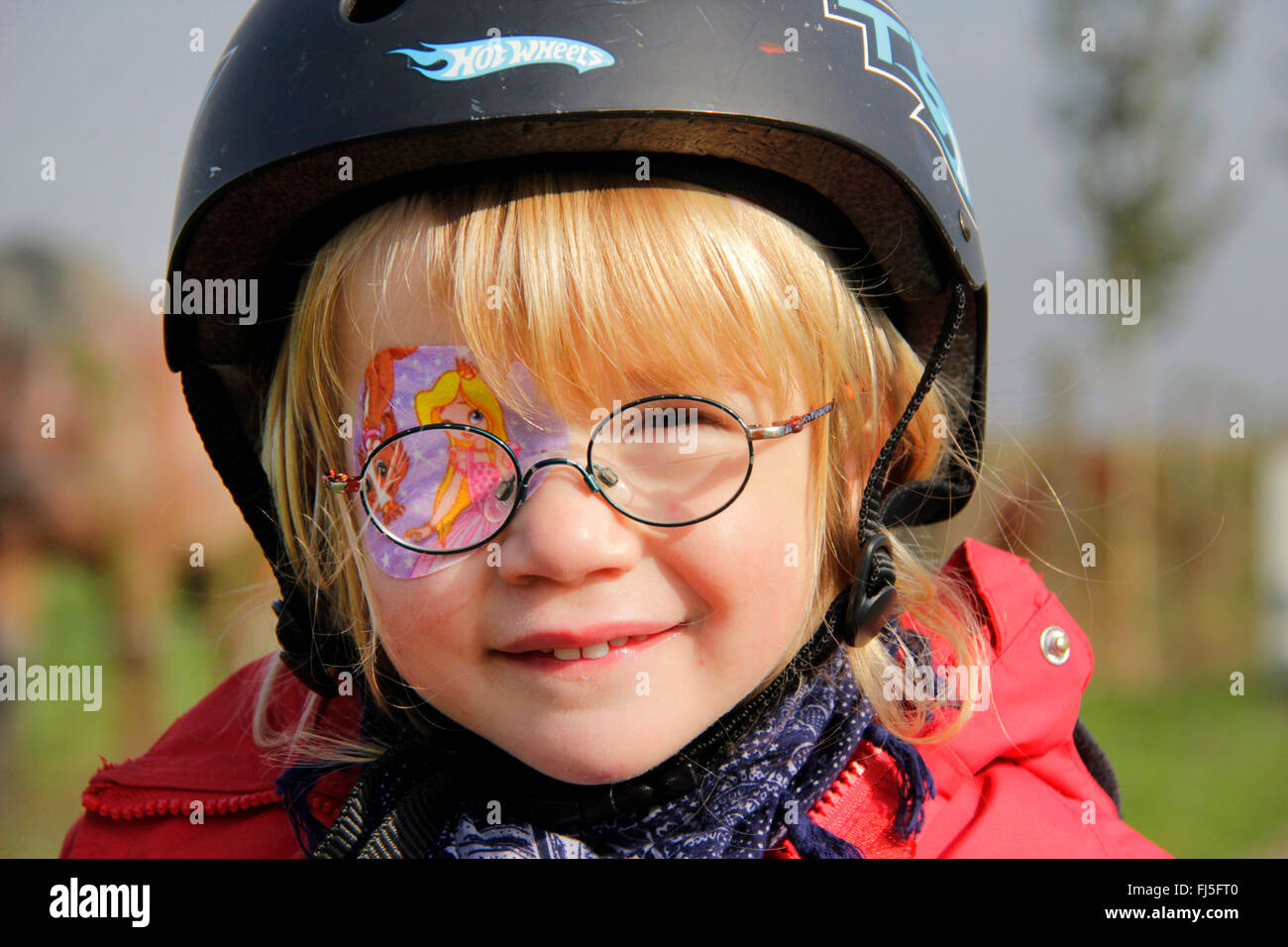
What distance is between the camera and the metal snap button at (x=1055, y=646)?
1.83 metres

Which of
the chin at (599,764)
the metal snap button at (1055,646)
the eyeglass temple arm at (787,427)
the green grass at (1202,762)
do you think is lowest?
the green grass at (1202,762)

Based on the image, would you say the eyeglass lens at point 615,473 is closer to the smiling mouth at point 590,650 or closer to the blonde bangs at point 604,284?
the blonde bangs at point 604,284

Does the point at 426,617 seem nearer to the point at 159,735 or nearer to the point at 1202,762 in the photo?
the point at 159,735

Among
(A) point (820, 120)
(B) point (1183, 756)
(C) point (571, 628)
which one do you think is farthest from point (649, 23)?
(B) point (1183, 756)

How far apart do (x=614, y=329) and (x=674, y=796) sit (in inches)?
30.4

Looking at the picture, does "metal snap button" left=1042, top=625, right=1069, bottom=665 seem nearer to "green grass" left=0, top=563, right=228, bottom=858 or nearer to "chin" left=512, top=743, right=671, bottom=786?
"chin" left=512, top=743, right=671, bottom=786

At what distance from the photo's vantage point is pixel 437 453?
1459 millimetres

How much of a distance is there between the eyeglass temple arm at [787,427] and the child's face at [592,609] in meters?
0.02

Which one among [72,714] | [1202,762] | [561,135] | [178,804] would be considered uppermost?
[561,135]

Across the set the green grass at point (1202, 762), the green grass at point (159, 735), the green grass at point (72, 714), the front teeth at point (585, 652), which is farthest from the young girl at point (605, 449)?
the green grass at point (1202, 762)

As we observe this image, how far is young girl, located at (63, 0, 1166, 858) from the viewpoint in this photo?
4.62 ft

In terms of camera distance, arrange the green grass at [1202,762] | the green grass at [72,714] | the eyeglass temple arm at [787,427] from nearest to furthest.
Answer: the eyeglass temple arm at [787,427] < the green grass at [72,714] < the green grass at [1202,762]

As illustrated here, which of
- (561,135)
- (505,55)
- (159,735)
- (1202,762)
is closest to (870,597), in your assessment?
(561,135)

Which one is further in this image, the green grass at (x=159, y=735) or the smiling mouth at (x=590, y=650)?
the green grass at (x=159, y=735)
